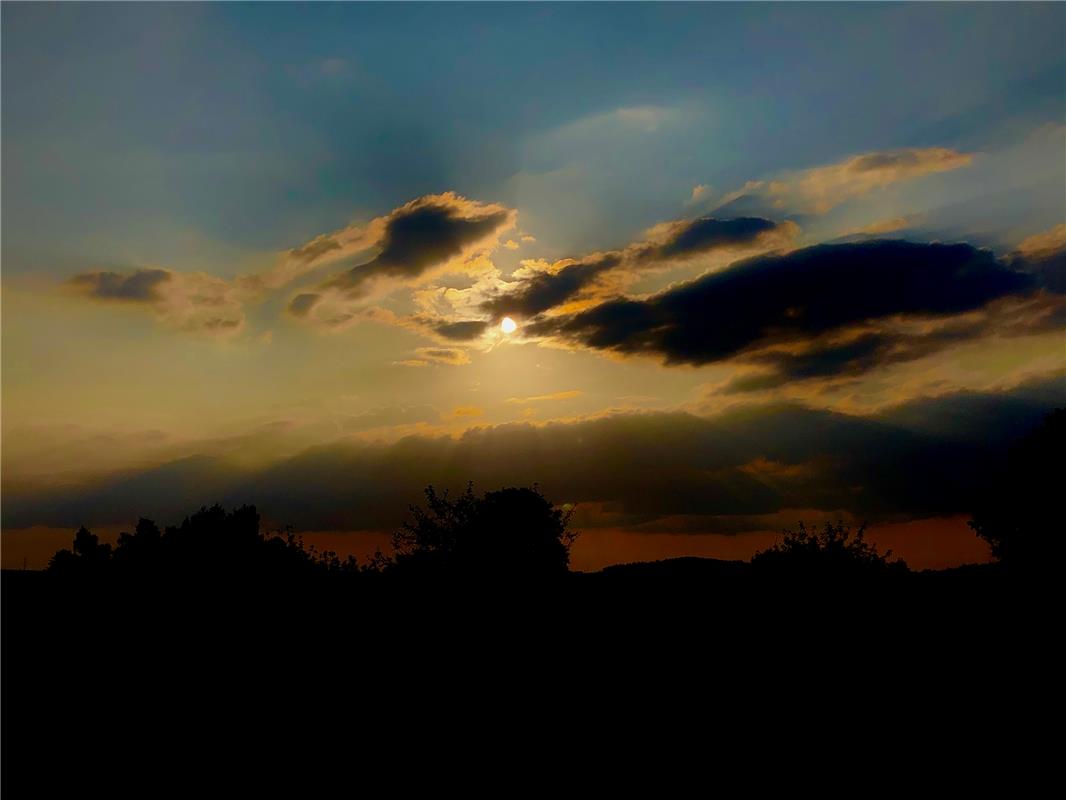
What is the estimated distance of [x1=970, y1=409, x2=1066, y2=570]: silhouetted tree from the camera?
6981cm

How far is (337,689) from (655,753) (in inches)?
451

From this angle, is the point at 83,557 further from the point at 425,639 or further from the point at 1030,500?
the point at 1030,500

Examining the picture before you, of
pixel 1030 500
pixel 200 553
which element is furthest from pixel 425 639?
pixel 1030 500

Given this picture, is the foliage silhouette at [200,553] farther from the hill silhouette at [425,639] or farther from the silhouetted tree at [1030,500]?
the silhouetted tree at [1030,500]

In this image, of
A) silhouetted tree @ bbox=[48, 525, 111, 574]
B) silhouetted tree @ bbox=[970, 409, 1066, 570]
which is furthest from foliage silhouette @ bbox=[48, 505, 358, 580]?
silhouetted tree @ bbox=[970, 409, 1066, 570]

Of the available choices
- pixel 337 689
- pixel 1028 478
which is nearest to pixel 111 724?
pixel 337 689

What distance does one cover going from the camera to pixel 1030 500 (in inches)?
2825

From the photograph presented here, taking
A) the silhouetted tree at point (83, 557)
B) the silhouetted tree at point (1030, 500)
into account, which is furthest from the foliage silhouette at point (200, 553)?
the silhouetted tree at point (1030, 500)

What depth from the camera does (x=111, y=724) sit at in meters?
28.5

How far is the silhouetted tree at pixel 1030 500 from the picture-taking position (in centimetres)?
6981

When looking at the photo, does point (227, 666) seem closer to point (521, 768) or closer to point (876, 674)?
point (521, 768)

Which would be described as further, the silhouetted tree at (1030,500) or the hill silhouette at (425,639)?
the silhouetted tree at (1030,500)

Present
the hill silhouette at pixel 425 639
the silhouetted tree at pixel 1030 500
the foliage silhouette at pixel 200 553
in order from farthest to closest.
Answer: the silhouetted tree at pixel 1030 500 < the foliage silhouette at pixel 200 553 < the hill silhouette at pixel 425 639

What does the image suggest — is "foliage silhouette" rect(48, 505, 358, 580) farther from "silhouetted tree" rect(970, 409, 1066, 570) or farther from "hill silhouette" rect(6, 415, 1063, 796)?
"silhouetted tree" rect(970, 409, 1066, 570)
